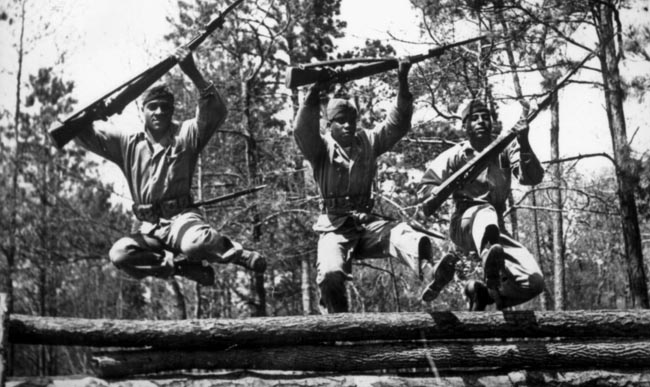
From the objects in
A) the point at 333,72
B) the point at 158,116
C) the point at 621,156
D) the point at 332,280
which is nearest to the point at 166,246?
the point at 158,116

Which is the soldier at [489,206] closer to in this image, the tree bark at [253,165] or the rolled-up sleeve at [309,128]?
the rolled-up sleeve at [309,128]

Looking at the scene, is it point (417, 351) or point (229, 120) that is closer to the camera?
point (417, 351)

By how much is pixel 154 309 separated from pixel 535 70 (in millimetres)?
16889

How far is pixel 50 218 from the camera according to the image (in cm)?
2012

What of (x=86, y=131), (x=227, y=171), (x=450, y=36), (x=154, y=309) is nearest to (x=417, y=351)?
(x=86, y=131)

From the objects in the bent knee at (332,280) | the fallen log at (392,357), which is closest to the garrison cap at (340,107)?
the bent knee at (332,280)

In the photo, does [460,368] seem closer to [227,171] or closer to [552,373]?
[552,373]

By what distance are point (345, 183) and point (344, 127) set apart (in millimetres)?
515

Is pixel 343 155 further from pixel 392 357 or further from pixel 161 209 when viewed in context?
pixel 392 357

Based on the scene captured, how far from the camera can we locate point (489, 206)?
7242mm

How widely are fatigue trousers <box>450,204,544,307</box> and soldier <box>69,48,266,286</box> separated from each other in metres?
1.86

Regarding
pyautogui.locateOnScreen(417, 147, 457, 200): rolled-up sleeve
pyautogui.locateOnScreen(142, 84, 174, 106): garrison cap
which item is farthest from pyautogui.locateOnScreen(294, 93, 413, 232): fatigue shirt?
pyautogui.locateOnScreen(142, 84, 174, 106): garrison cap

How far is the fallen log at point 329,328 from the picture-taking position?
259 inches

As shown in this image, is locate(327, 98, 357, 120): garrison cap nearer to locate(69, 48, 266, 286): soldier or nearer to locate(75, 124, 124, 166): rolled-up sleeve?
locate(69, 48, 266, 286): soldier
